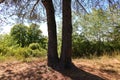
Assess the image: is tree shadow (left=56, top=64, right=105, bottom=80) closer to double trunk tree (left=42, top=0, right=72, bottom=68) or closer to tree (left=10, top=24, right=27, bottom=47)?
double trunk tree (left=42, top=0, right=72, bottom=68)

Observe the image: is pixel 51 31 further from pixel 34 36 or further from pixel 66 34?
pixel 34 36

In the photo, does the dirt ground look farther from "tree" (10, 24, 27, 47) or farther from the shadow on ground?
"tree" (10, 24, 27, 47)

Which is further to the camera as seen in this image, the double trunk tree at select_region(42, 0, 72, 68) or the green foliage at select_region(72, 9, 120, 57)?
the green foliage at select_region(72, 9, 120, 57)

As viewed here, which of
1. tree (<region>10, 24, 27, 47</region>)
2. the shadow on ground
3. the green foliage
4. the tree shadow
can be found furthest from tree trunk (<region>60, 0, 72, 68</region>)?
tree (<region>10, 24, 27, 47</region>)

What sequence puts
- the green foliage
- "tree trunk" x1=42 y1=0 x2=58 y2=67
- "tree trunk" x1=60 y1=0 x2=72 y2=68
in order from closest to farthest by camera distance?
"tree trunk" x1=60 y1=0 x2=72 y2=68 < "tree trunk" x1=42 y1=0 x2=58 y2=67 < the green foliage

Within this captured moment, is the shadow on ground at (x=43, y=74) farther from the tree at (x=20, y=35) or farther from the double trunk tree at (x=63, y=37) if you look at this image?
the tree at (x=20, y=35)

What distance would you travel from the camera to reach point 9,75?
30.8 ft

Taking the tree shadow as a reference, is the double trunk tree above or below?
above

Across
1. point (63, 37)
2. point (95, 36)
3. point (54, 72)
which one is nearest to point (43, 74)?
point (54, 72)

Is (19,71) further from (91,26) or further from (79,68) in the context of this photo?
(91,26)

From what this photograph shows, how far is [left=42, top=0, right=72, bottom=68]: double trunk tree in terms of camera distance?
968 centimetres

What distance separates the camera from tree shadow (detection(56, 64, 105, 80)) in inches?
352

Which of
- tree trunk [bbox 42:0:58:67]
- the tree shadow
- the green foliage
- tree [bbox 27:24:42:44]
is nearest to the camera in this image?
the tree shadow

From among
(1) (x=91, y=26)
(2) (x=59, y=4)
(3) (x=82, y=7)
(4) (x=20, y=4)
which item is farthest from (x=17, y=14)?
(1) (x=91, y=26)
